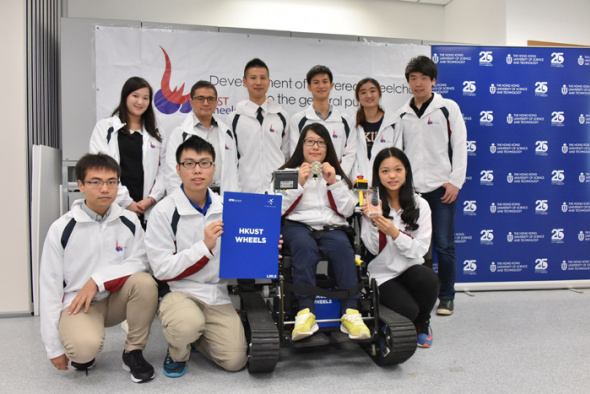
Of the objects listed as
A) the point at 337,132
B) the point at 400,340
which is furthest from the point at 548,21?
the point at 400,340

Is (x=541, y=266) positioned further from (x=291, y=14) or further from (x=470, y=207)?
(x=291, y=14)

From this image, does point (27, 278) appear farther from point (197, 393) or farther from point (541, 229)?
point (541, 229)

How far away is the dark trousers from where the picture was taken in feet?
7.80

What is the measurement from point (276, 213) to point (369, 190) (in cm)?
59

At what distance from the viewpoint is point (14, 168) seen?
314cm

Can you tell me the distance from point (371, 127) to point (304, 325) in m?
1.83

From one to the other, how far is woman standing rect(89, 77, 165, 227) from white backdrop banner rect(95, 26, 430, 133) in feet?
2.29

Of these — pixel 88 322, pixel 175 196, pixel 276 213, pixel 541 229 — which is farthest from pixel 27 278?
pixel 541 229

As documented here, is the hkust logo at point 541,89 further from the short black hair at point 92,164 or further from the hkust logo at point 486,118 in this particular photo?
the short black hair at point 92,164

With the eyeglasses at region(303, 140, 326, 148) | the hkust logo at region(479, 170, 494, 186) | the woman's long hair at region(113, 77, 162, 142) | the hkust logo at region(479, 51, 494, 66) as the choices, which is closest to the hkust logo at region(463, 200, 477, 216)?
the hkust logo at region(479, 170, 494, 186)

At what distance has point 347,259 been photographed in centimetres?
230

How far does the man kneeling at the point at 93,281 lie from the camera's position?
1994 millimetres

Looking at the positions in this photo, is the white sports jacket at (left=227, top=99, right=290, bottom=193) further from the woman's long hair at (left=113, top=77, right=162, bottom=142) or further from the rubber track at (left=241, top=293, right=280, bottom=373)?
the rubber track at (left=241, top=293, right=280, bottom=373)

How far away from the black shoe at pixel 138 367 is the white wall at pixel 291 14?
16.1 ft
